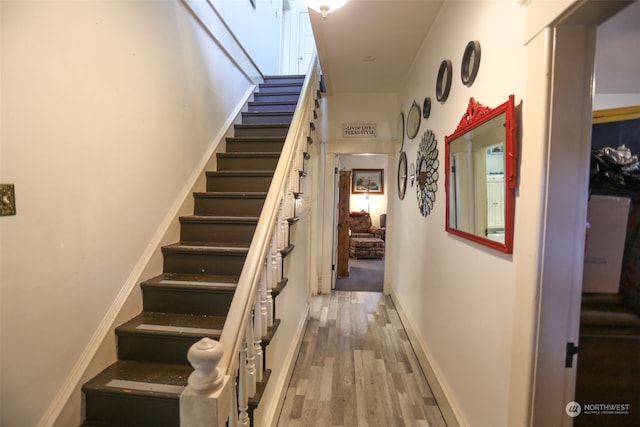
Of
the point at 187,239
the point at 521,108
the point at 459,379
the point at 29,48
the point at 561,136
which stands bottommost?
the point at 459,379

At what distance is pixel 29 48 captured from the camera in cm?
118

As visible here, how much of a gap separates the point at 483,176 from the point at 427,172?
941 millimetres

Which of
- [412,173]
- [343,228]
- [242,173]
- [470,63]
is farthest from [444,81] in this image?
[343,228]

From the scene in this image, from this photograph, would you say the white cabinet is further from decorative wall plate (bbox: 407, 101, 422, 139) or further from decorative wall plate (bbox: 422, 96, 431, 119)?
decorative wall plate (bbox: 407, 101, 422, 139)

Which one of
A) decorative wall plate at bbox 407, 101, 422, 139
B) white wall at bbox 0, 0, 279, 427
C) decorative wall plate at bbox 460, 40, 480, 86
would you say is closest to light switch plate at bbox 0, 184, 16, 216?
white wall at bbox 0, 0, 279, 427

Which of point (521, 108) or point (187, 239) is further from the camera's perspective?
point (187, 239)

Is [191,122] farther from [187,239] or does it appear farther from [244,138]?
[187,239]

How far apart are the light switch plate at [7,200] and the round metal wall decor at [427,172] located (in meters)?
2.26

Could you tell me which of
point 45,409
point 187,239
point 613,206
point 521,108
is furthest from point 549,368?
point 187,239

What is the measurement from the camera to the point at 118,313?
1.63 meters

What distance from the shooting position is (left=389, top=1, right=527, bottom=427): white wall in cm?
119

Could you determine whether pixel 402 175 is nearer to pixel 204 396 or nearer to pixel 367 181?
pixel 204 396

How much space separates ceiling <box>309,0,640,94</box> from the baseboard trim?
223 cm

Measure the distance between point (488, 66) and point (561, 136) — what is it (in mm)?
601
